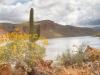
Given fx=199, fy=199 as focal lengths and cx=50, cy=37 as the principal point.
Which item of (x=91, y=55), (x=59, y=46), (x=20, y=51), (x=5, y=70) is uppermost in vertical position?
(x=20, y=51)

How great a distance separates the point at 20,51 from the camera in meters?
8.37

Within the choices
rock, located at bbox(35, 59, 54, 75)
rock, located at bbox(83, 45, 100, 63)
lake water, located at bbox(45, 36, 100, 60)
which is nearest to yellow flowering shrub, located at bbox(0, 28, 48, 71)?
rock, located at bbox(35, 59, 54, 75)

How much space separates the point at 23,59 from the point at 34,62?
1.62 ft

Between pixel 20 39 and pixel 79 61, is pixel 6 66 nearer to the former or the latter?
pixel 20 39

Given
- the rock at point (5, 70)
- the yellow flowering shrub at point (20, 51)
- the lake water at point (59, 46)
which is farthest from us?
the lake water at point (59, 46)

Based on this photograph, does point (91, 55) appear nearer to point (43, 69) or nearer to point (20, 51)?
point (43, 69)

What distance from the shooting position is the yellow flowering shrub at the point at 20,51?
805cm

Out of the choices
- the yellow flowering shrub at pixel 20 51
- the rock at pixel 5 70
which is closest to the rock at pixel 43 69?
the yellow flowering shrub at pixel 20 51

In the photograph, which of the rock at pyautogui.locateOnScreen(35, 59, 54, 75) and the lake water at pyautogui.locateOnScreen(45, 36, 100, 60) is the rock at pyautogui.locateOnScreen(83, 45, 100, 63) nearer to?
the lake water at pyautogui.locateOnScreen(45, 36, 100, 60)

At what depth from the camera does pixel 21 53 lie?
332 inches

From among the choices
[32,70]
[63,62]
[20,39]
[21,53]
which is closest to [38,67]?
[32,70]

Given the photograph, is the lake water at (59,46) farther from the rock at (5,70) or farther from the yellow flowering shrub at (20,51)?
the rock at (5,70)

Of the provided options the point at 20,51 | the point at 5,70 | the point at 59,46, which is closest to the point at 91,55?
the point at 20,51

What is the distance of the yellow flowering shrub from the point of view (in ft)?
26.4
